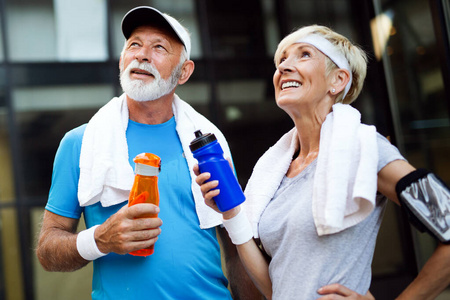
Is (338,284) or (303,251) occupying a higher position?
(303,251)

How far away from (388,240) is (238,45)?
280 cm

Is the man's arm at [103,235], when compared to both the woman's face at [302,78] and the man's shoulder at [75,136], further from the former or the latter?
the woman's face at [302,78]

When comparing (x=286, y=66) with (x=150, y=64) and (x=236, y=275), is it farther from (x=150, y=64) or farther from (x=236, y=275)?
(x=236, y=275)

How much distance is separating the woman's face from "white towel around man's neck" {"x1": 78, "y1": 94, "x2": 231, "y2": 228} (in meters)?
0.58

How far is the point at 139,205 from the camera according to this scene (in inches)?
68.4

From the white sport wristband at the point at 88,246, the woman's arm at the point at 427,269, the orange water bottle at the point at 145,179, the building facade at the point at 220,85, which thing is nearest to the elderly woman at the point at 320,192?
the woman's arm at the point at 427,269

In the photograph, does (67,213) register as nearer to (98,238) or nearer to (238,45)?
(98,238)

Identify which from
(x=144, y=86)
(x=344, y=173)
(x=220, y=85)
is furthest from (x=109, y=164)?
(x=220, y=85)

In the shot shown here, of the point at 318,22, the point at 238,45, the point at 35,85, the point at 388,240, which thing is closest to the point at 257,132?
the point at 238,45

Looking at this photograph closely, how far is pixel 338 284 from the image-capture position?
1689 mm

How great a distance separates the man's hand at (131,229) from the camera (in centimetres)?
175

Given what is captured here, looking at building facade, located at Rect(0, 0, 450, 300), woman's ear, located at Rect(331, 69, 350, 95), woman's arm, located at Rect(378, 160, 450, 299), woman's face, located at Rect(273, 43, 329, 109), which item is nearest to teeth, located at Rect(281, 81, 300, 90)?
woman's face, located at Rect(273, 43, 329, 109)

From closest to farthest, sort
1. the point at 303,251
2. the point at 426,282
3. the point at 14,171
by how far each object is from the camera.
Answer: the point at 426,282 → the point at 303,251 → the point at 14,171

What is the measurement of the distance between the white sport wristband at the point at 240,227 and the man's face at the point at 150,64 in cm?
80
